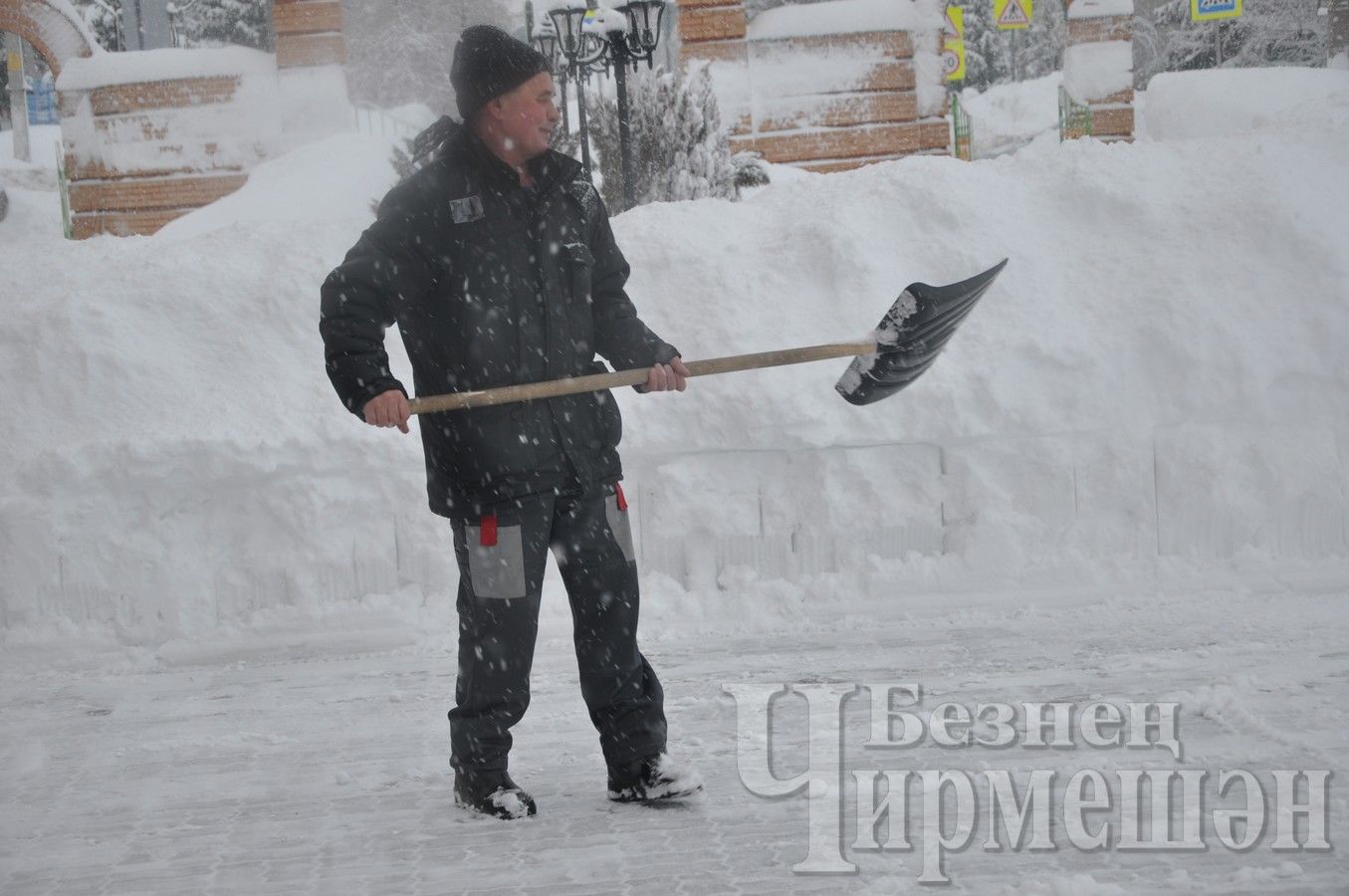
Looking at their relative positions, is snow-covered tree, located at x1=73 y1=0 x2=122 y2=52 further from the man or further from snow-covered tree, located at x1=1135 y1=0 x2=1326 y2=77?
the man

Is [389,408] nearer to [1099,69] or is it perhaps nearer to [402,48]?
[1099,69]

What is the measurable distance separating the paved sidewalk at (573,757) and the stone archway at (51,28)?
11.5m

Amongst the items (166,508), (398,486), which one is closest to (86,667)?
(166,508)

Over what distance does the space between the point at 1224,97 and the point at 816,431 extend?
474 inches

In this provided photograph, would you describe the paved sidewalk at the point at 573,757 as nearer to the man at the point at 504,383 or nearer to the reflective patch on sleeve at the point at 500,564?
the man at the point at 504,383

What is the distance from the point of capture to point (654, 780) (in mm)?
3146

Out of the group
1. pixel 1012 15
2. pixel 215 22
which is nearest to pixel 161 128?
pixel 1012 15

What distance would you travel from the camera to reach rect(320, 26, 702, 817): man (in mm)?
3053

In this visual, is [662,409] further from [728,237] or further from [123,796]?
[123,796]

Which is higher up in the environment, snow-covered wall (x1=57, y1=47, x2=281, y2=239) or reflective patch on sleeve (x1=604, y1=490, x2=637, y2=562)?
snow-covered wall (x1=57, y1=47, x2=281, y2=239)

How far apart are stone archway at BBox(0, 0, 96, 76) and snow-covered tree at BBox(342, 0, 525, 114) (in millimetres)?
14211

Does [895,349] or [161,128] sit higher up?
[161,128]

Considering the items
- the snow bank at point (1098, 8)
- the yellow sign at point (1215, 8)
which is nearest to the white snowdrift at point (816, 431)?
the snow bank at point (1098, 8)

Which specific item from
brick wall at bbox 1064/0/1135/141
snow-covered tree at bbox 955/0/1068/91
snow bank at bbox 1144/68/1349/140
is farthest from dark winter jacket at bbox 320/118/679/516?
snow-covered tree at bbox 955/0/1068/91
